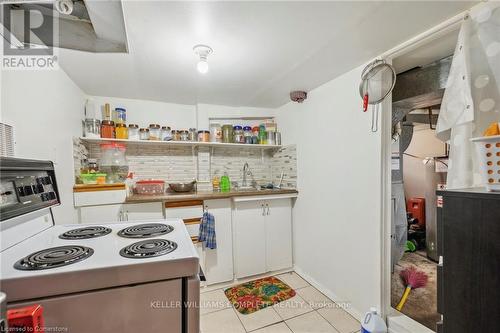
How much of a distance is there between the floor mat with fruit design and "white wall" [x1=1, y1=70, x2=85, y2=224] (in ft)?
5.43

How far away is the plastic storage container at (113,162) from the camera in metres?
2.48

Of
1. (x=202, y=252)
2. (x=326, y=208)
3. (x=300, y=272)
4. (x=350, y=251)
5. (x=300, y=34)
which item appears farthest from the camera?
(x=300, y=272)

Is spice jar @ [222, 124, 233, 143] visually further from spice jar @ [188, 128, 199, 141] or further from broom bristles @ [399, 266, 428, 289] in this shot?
broom bristles @ [399, 266, 428, 289]

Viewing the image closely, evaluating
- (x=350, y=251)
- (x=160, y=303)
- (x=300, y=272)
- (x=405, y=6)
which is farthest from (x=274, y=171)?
(x=160, y=303)

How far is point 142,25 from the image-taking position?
1.34m

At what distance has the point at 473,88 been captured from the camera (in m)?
1.22

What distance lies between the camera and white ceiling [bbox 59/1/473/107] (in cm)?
122

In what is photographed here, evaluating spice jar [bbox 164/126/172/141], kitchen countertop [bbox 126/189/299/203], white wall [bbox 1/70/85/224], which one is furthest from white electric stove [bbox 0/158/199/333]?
spice jar [bbox 164/126/172/141]

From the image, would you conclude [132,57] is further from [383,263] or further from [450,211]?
[383,263]

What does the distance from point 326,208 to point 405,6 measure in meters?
1.68

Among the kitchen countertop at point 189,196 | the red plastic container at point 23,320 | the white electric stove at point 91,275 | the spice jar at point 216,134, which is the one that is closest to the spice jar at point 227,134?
the spice jar at point 216,134

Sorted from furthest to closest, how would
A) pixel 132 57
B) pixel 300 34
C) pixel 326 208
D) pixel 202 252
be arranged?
1. pixel 202 252
2. pixel 326 208
3. pixel 132 57
4. pixel 300 34

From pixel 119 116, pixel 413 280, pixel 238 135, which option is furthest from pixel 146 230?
pixel 413 280

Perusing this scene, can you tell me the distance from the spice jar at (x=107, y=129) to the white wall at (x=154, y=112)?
0.27m
